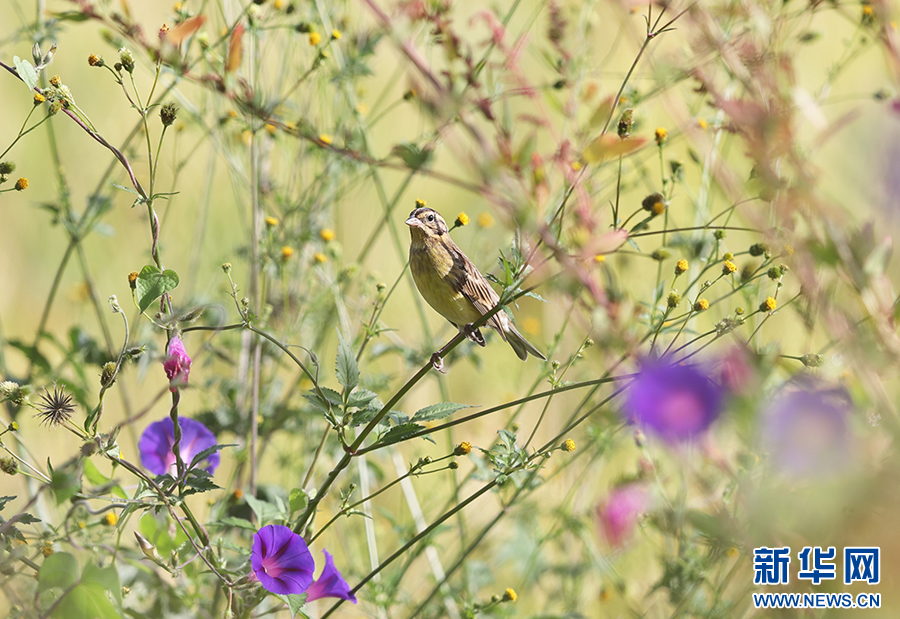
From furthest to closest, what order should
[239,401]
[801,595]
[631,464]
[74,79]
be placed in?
[74,79] < [631,464] < [239,401] < [801,595]

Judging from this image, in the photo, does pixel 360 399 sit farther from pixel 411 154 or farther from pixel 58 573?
pixel 411 154

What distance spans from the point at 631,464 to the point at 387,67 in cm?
292

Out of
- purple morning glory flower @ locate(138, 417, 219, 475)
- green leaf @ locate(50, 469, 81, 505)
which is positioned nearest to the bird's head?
purple morning glory flower @ locate(138, 417, 219, 475)

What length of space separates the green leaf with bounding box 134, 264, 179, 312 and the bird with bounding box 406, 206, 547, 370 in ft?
2.97

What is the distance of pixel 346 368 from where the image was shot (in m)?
1.14

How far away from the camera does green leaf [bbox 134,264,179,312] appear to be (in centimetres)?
105

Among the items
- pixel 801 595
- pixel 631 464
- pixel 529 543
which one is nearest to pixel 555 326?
pixel 631 464

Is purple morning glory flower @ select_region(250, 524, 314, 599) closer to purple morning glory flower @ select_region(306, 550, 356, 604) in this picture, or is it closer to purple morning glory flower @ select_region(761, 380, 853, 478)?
purple morning glory flower @ select_region(306, 550, 356, 604)

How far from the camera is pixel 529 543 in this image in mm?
2492

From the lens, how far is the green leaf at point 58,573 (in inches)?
39.4

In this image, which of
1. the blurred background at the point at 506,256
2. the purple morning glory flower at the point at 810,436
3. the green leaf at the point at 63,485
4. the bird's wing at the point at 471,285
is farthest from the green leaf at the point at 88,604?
the bird's wing at the point at 471,285

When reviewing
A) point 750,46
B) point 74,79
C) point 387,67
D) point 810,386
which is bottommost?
point 810,386

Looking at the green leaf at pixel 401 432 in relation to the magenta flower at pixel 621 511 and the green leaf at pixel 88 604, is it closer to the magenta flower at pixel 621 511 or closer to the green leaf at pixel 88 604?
the green leaf at pixel 88 604

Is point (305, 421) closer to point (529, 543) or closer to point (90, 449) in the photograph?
point (529, 543)
